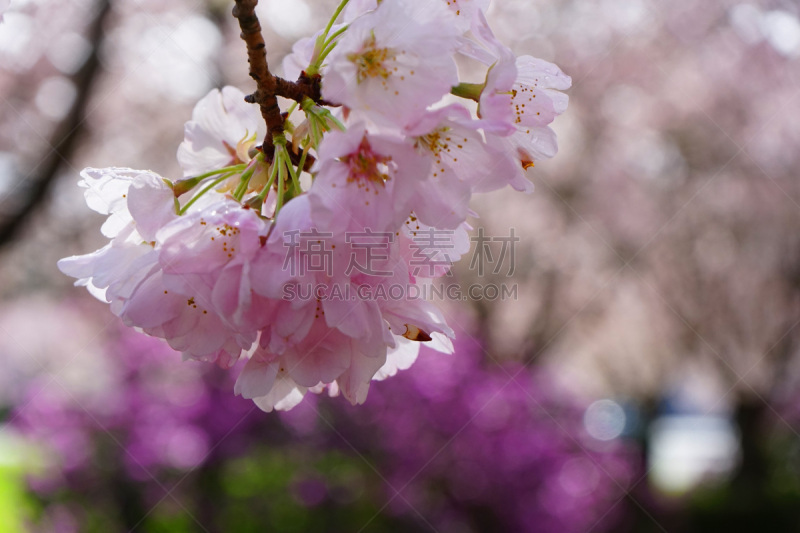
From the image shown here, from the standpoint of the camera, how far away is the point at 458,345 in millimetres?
4344

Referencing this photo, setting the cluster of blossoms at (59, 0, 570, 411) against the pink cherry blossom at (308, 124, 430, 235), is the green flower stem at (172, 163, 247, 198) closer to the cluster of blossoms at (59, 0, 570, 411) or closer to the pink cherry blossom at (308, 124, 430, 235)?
the cluster of blossoms at (59, 0, 570, 411)

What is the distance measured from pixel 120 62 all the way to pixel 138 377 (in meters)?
2.51

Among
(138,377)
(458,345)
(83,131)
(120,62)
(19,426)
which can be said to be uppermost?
(83,131)

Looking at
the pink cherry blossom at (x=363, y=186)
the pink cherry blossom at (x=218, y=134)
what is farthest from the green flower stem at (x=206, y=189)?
the pink cherry blossom at (x=363, y=186)

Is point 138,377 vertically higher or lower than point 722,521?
higher

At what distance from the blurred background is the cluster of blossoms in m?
2.57

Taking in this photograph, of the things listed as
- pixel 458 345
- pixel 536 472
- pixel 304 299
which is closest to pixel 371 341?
pixel 304 299

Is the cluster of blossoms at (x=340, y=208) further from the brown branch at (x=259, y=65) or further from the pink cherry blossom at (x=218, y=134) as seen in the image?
the pink cherry blossom at (x=218, y=134)

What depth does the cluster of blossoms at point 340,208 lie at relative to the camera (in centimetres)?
68

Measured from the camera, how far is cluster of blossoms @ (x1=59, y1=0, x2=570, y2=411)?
0.68 meters

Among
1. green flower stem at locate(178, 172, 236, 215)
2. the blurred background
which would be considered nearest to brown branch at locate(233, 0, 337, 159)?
green flower stem at locate(178, 172, 236, 215)

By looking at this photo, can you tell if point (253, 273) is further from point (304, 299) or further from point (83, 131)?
point (83, 131)

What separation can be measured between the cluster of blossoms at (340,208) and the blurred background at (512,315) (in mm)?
2568

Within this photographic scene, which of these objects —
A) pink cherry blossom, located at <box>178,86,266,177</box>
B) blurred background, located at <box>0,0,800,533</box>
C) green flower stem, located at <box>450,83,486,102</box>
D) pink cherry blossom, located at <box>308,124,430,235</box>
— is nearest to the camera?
pink cherry blossom, located at <box>308,124,430,235</box>
